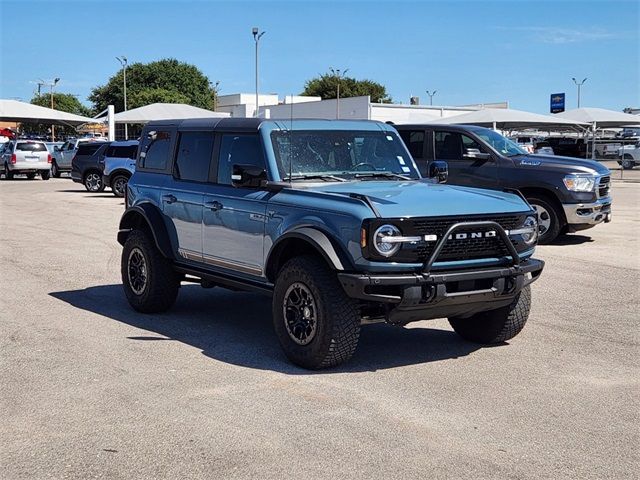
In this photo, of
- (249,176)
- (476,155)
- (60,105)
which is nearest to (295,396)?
(249,176)

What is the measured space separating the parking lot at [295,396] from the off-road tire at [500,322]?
0.14 metres

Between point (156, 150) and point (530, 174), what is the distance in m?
7.28

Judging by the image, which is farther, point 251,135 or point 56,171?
point 56,171

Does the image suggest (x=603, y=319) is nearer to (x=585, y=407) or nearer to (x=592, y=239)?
(x=585, y=407)

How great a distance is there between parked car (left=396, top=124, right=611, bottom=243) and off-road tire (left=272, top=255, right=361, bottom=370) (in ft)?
25.6

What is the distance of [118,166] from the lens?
26.0 metres

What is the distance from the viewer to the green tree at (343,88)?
329 feet

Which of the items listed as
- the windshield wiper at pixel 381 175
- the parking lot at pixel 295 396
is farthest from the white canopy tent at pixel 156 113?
the windshield wiper at pixel 381 175

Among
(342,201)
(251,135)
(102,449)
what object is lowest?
(102,449)

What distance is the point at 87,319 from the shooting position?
8305mm

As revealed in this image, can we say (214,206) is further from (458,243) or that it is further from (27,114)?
(27,114)

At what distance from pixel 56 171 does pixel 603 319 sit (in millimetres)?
35267

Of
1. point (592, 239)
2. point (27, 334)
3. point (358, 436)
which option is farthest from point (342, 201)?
point (592, 239)

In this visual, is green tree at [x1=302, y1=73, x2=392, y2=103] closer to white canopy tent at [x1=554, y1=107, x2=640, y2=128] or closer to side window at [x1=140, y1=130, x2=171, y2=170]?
white canopy tent at [x1=554, y1=107, x2=640, y2=128]
